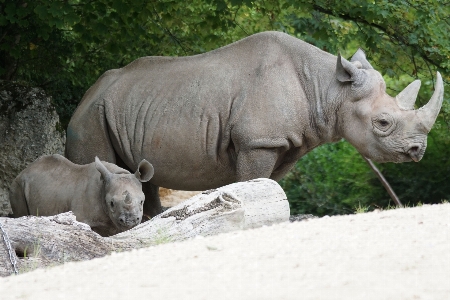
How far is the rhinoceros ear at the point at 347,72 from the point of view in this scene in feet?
31.3

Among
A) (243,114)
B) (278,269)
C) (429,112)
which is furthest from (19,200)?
(278,269)

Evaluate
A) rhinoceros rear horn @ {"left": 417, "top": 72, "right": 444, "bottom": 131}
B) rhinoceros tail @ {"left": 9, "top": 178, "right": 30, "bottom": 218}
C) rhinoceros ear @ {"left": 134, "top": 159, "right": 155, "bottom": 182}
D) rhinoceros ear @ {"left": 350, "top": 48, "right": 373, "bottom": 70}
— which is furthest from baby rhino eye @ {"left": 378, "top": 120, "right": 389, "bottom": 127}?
rhinoceros tail @ {"left": 9, "top": 178, "right": 30, "bottom": 218}

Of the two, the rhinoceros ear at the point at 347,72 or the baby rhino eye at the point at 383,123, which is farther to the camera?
the rhinoceros ear at the point at 347,72

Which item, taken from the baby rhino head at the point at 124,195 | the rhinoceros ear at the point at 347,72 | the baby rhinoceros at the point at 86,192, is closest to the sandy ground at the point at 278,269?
the baby rhino head at the point at 124,195

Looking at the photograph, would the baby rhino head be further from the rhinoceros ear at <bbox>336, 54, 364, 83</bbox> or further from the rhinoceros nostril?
the rhinoceros nostril

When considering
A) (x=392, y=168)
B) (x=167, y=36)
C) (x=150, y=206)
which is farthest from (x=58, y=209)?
(x=392, y=168)

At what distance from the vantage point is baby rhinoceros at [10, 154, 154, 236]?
29.9 ft

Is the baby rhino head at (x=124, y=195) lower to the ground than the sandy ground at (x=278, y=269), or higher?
lower

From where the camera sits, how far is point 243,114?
31.4 feet

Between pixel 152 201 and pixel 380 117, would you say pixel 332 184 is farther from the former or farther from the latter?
pixel 380 117

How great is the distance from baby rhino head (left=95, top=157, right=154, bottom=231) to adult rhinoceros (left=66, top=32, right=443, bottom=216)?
66cm

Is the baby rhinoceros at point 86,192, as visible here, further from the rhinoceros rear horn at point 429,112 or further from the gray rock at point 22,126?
the rhinoceros rear horn at point 429,112

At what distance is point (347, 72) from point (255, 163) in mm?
1308

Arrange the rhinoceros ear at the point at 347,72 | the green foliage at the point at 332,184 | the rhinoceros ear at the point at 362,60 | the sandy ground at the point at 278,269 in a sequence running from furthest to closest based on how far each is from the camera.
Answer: the green foliage at the point at 332,184 → the rhinoceros ear at the point at 362,60 → the rhinoceros ear at the point at 347,72 → the sandy ground at the point at 278,269
